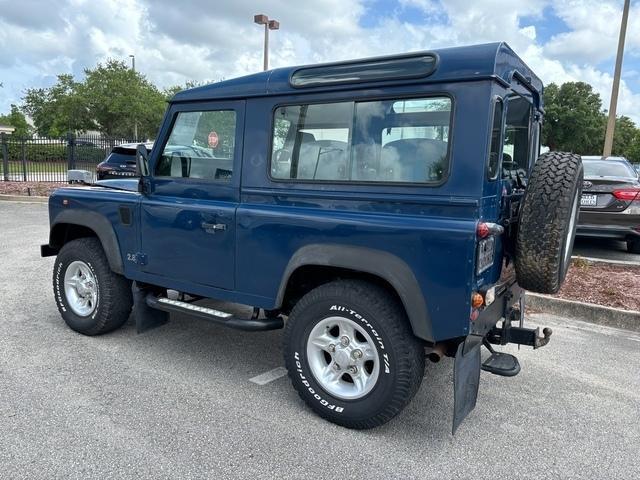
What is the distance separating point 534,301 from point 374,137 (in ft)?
11.2

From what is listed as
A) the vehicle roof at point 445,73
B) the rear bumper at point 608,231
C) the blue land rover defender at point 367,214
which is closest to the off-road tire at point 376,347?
the blue land rover defender at point 367,214

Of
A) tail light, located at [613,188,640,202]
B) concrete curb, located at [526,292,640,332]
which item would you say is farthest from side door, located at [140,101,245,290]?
tail light, located at [613,188,640,202]

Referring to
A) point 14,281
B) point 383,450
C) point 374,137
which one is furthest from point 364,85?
point 14,281

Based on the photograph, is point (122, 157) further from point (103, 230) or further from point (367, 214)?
point (367, 214)

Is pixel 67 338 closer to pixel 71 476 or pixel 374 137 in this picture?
pixel 71 476

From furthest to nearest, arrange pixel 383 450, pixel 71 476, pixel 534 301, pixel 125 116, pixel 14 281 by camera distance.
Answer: pixel 125 116, pixel 14 281, pixel 534 301, pixel 383 450, pixel 71 476

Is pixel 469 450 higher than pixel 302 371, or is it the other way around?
pixel 302 371

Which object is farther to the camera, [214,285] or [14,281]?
[14,281]

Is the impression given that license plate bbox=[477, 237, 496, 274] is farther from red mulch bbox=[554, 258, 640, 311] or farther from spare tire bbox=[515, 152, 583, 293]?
red mulch bbox=[554, 258, 640, 311]

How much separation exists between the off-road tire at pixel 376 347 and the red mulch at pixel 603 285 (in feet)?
11.1

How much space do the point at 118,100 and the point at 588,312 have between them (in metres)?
38.4

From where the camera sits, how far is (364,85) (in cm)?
305

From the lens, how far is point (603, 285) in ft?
19.4

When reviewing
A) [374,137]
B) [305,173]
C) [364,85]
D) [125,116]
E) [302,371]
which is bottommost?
[302,371]
